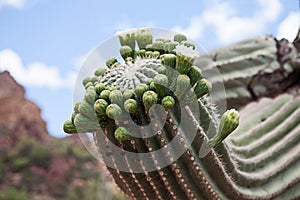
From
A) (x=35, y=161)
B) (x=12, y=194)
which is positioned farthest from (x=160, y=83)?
(x=35, y=161)

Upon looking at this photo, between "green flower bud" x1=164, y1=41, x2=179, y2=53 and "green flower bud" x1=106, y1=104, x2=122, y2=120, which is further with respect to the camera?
"green flower bud" x1=164, y1=41, x2=179, y2=53

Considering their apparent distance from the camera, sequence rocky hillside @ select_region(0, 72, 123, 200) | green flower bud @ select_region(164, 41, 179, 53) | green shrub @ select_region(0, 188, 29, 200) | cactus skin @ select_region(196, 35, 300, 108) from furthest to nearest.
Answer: rocky hillside @ select_region(0, 72, 123, 200), green shrub @ select_region(0, 188, 29, 200), cactus skin @ select_region(196, 35, 300, 108), green flower bud @ select_region(164, 41, 179, 53)

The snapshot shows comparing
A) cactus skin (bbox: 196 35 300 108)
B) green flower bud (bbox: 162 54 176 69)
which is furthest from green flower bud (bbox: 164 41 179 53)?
cactus skin (bbox: 196 35 300 108)

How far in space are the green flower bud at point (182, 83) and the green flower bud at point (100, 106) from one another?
21 centimetres

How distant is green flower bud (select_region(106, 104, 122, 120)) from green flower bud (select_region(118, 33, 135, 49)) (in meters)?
0.39

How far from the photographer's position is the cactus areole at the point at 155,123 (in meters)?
1.46

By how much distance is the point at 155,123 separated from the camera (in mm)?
1466

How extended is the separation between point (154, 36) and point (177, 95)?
34 cm

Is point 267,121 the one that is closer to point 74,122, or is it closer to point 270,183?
point 270,183

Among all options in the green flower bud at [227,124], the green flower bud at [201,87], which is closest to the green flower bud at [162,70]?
the green flower bud at [201,87]

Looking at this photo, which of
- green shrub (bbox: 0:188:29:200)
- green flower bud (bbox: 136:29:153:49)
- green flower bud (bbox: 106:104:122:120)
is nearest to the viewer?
green flower bud (bbox: 106:104:122:120)

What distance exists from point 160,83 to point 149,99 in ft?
0.21

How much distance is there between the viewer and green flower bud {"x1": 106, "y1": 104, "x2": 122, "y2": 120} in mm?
1412

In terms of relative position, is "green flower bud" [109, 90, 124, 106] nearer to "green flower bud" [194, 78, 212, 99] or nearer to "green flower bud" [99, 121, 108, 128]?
"green flower bud" [99, 121, 108, 128]
